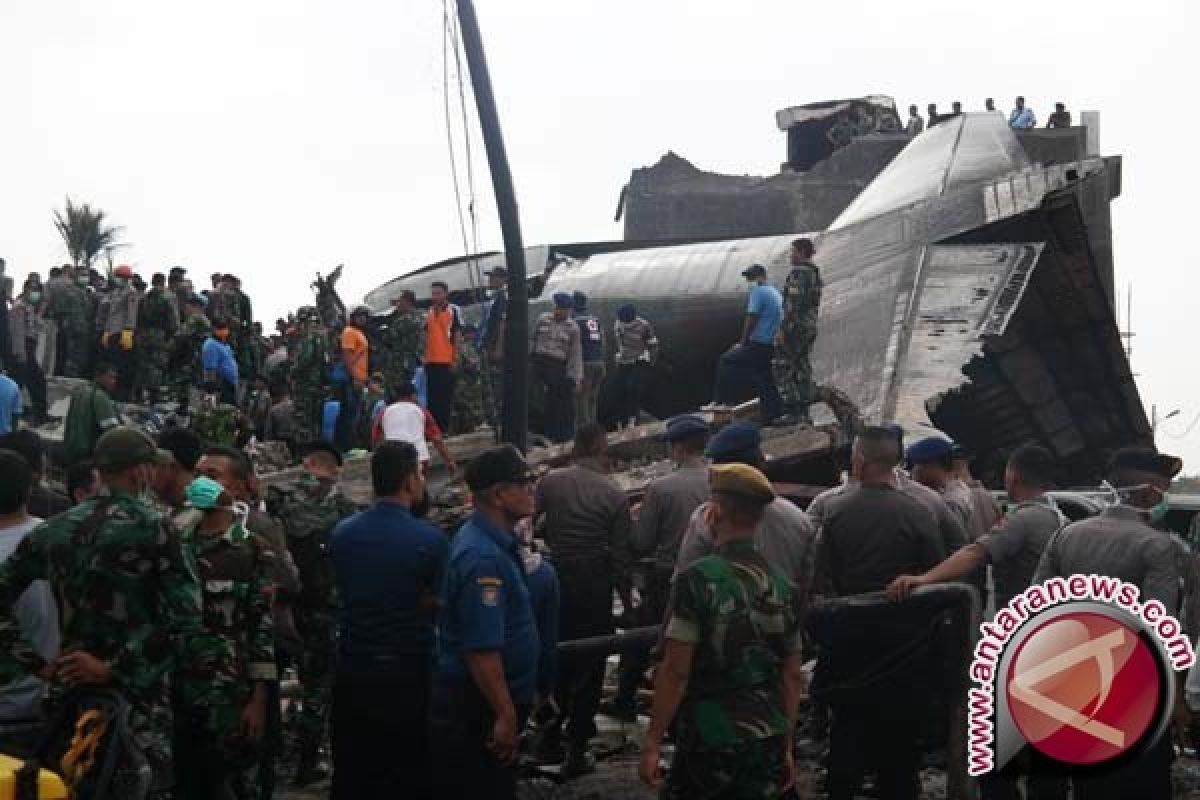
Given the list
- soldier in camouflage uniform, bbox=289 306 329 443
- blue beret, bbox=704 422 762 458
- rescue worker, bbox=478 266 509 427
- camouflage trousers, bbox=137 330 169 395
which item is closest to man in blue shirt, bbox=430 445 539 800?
blue beret, bbox=704 422 762 458

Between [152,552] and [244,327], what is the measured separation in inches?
494

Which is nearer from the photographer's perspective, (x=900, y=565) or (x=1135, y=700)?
(x=1135, y=700)

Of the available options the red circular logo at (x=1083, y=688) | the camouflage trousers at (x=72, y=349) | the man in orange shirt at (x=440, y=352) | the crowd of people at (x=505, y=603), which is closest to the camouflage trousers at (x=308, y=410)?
the man in orange shirt at (x=440, y=352)

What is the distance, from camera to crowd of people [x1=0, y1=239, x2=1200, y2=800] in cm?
486

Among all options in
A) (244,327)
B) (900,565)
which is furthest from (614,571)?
(244,327)

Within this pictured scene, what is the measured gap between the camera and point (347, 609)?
5.89 metres

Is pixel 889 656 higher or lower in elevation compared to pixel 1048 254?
lower

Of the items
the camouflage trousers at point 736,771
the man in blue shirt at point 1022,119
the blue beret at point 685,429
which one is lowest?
→ the camouflage trousers at point 736,771

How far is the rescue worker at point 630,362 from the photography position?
1652 cm

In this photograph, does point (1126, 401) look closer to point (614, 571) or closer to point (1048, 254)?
point (1048, 254)

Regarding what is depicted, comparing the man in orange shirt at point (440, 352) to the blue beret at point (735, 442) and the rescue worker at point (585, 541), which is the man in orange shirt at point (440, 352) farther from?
the blue beret at point (735, 442)

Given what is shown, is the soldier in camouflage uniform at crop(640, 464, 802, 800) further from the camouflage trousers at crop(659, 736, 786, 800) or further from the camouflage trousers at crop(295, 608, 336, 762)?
the camouflage trousers at crop(295, 608, 336, 762)

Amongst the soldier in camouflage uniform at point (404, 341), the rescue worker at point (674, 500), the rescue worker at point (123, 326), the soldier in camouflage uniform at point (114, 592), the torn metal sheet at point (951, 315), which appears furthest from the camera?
the rescue worker at point (123, 326)

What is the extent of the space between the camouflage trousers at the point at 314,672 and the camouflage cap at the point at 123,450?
2.19 m
